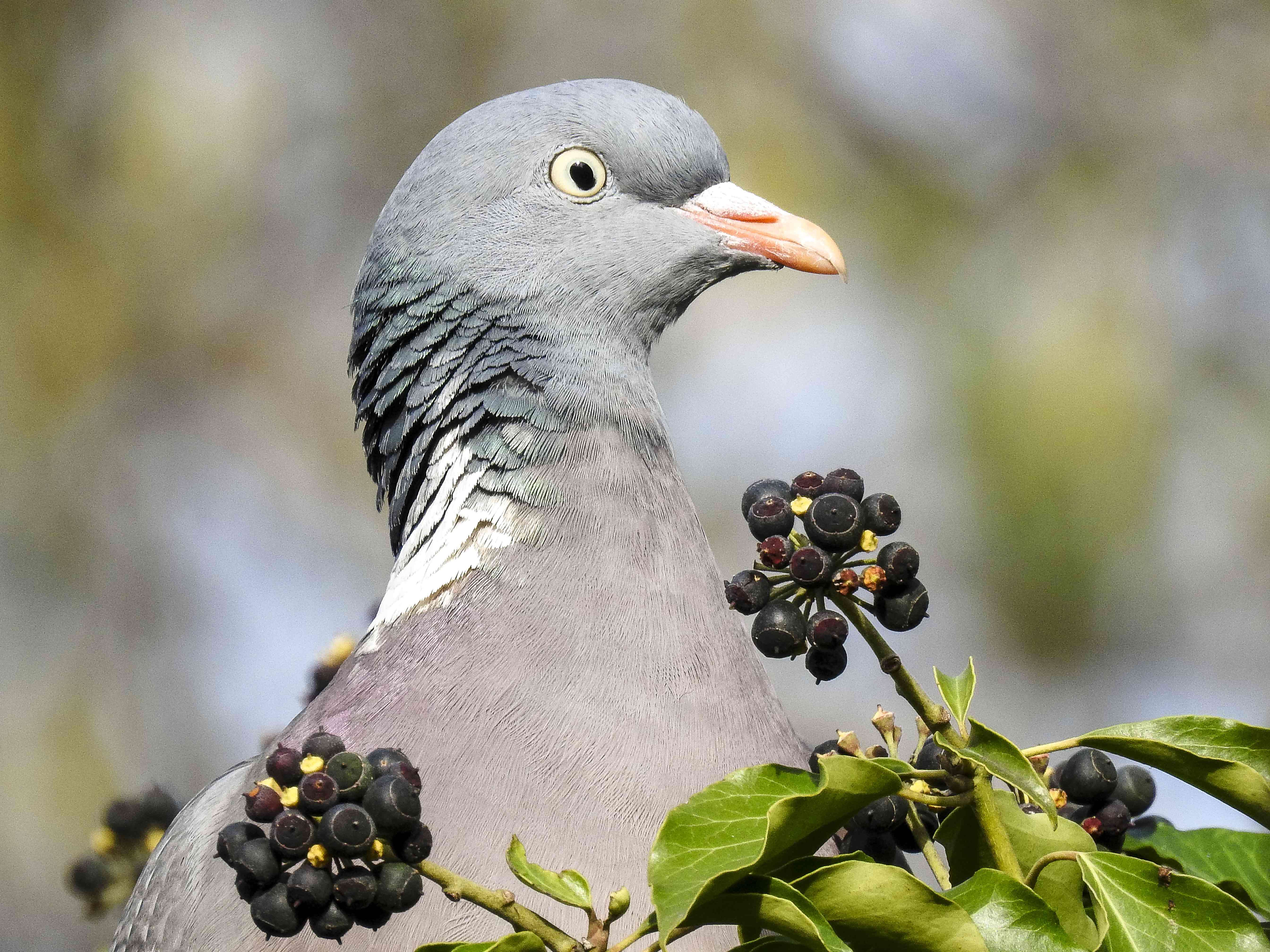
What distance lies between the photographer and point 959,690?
116 cm

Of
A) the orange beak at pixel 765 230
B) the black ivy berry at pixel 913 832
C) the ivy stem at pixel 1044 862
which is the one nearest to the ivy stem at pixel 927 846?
Answer: the black ivy berry at pixel 913 832

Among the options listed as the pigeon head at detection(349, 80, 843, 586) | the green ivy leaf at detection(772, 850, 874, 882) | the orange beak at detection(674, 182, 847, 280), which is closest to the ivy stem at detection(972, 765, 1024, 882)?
the green ivy leaf at detection(772, 850, 874, 882)

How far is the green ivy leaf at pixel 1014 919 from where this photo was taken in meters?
1.00

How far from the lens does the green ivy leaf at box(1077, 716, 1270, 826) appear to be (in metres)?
1.05

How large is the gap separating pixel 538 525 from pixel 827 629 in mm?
809

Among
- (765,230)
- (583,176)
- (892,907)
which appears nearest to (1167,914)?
(892,907)

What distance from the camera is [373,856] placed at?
0.99 meters

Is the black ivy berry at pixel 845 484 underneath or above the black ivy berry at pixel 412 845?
above

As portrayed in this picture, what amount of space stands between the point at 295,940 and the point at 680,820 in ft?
2.50

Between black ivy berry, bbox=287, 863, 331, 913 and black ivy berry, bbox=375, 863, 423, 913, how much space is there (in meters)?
0.04

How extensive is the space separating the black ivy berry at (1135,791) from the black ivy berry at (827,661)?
0.51 meters

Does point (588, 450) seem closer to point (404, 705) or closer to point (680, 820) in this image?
point (404, 705)

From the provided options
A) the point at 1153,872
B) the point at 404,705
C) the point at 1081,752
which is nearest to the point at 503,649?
the point at 404,705

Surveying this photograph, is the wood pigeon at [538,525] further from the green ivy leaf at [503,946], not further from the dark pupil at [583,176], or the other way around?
the green ivy leaf at [503,946]
